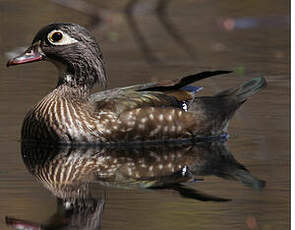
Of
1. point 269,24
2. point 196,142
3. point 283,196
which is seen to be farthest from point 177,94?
point 269,24

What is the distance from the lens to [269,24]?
66.4 ft

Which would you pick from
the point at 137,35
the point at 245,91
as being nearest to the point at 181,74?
the point at 245,91

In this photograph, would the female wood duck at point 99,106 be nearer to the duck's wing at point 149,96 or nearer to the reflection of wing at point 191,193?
the duck's wing at point 149,96

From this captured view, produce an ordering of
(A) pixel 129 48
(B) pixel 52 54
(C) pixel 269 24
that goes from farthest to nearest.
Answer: (C) pixel 269 24 < (A) pixel 129 48 < (B) pixel 52 54

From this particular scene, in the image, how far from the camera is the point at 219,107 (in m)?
12.0

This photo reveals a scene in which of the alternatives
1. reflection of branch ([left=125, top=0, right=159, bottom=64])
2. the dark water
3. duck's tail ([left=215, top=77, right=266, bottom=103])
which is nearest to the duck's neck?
the dark water

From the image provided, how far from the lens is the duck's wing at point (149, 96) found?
11438 millimetres

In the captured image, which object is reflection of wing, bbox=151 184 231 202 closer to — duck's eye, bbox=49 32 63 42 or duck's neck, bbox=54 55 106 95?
duck's neck, bbox=54 55 106 95

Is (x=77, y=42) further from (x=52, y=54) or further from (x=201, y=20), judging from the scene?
(x=201, y=20)

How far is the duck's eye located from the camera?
1169 centimetres

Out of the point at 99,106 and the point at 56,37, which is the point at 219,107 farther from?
the point at 56,37

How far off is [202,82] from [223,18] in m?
5.85

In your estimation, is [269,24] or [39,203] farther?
[269,24]

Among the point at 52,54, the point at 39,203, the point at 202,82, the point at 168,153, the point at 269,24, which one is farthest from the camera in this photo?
the point at 269,24
